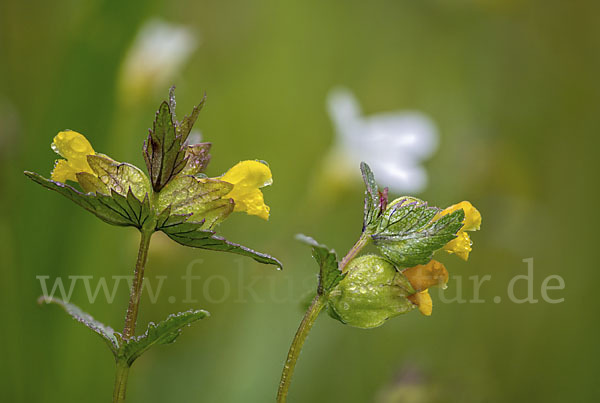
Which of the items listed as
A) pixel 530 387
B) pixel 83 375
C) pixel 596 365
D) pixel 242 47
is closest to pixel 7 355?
pixel 83 375

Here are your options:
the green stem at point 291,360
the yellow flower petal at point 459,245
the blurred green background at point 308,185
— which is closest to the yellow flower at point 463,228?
the yellow flower petal at point 459,245

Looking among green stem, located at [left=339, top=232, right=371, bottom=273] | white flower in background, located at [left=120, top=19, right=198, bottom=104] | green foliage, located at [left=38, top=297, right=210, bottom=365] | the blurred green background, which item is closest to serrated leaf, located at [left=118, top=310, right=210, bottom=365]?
green foliage, located at [left=38, top=297, right=210, bottom=365]

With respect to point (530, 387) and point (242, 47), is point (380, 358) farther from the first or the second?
point (242, 47)

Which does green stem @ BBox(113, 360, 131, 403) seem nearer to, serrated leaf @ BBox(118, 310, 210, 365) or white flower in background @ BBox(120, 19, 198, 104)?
serrated leaf @ BBox(118, 310, 210, 365)

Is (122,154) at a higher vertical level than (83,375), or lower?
higher

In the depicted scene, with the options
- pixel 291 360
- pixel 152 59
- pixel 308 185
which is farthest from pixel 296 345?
pixel 308 185

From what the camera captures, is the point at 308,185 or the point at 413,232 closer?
the point at 413,232

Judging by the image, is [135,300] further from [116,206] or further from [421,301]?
[421,301]
